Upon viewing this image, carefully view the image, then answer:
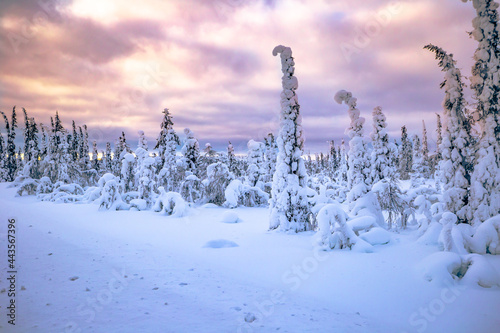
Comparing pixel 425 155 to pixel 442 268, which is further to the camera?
pixel 425 155

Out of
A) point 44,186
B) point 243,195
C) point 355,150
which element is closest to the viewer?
point 355,150

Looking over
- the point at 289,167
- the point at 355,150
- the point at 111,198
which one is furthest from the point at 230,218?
the point at 111,198

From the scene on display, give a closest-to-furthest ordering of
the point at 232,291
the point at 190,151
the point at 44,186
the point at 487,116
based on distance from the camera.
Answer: the point at 232,291 < the point at 487,116 < the point at 190,151 < the point at 44,186

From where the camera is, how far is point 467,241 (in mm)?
6047

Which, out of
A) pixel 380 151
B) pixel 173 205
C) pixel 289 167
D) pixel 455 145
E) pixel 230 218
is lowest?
pixel 230 218

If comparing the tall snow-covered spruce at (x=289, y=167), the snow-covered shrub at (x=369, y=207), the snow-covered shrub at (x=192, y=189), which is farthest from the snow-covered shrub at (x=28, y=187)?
the snow-covered shrub at (x=369, y=207)

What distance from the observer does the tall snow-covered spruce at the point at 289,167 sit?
9711 millimetres

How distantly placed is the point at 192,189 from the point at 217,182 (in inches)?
83.6

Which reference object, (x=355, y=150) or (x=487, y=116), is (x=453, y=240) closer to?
(x=487, y=116)

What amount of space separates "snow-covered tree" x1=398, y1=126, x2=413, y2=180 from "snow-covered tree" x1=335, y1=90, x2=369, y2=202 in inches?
1657

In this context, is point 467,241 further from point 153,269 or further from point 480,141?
point 153,269

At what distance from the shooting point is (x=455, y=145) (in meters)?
7.82

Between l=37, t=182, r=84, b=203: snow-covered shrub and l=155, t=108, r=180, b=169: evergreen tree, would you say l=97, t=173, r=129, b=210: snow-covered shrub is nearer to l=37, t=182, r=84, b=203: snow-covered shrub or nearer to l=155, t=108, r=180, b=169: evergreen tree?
l=155, t=108, r=180, b=169: evergreen tree

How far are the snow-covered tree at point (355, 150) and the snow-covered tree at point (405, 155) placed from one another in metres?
42.1
